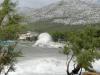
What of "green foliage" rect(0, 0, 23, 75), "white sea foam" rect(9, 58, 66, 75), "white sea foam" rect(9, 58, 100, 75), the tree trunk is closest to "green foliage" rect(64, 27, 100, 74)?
the tree trunk

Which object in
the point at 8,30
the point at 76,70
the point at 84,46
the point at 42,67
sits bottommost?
the point at 42,67

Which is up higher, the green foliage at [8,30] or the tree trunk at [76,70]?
the green foliage at [8,30]

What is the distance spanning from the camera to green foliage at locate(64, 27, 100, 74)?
160ft

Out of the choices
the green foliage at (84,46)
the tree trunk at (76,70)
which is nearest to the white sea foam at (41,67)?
the tree trunk at (76,70)

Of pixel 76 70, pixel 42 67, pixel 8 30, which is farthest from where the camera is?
pixel 42 67

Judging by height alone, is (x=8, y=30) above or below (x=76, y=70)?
above

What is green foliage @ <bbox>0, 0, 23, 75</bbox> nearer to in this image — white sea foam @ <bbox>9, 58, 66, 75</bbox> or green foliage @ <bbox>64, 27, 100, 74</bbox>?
green foliage @ <bbox>64, 27, 100, 74</bbox>

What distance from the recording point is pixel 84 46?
168ft

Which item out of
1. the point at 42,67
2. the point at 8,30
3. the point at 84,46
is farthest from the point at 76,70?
the point at 8,30

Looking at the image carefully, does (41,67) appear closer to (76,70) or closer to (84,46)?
(76,70)

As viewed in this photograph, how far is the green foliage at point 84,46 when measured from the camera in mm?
48656

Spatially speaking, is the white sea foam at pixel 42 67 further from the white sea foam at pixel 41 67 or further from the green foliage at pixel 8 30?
the green foliage at pixel 8 30

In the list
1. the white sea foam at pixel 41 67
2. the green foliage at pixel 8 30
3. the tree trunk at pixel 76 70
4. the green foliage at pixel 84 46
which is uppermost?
the green foliage at pixel 8 30

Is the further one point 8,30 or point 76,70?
point 76,70
